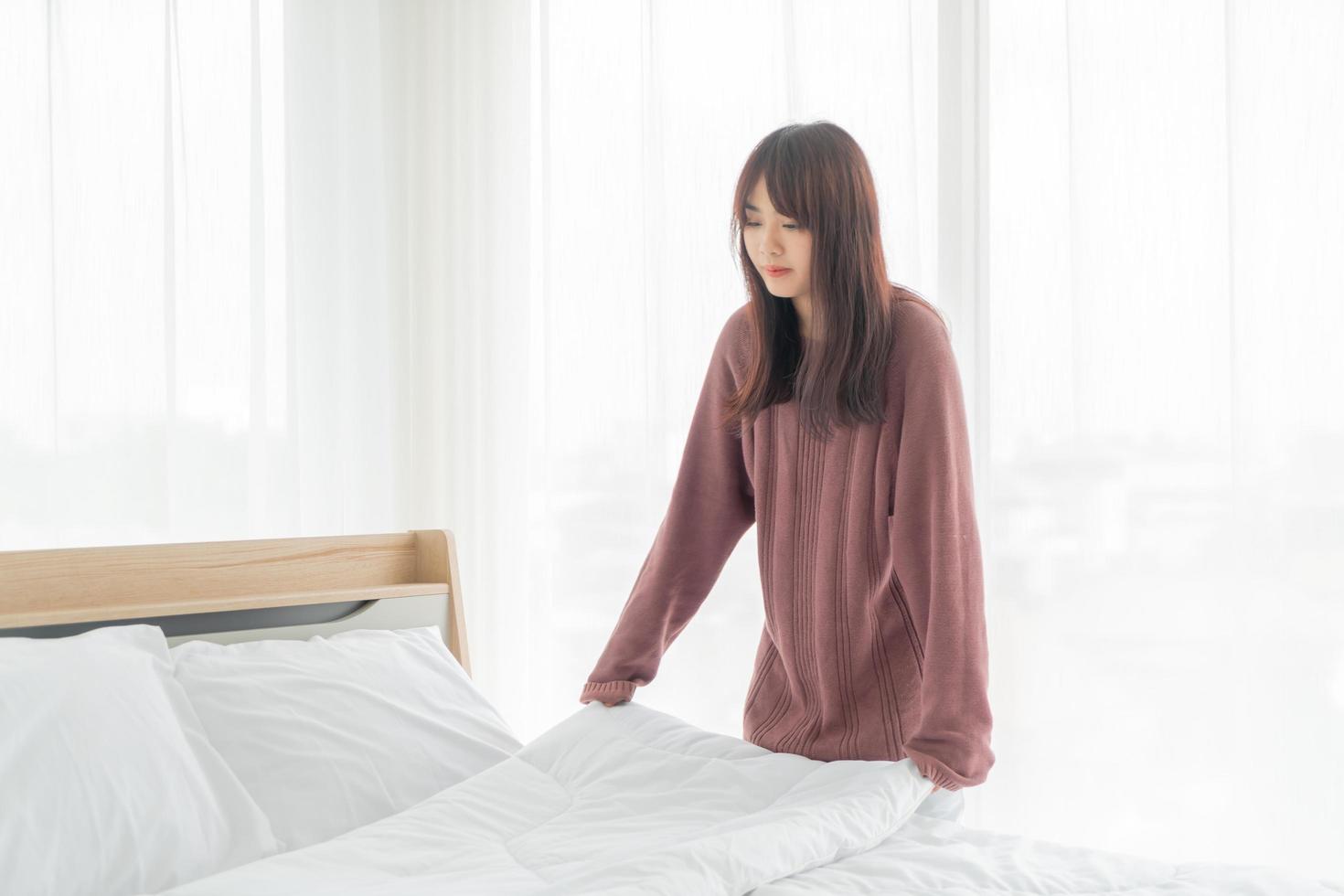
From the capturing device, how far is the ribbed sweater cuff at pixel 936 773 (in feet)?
3.70

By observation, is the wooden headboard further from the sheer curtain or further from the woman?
the sheer curtain

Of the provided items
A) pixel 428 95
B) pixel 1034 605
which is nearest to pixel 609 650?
pixel 1034 605

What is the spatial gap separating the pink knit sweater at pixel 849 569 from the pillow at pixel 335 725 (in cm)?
25

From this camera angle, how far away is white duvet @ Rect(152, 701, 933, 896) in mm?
972

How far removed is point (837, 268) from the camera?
1.28 m

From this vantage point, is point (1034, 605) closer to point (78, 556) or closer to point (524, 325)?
point (524, 325)

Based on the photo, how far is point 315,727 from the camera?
4.63 ft

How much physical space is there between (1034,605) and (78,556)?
4.78ft

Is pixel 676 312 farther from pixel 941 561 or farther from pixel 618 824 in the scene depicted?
pixel 618 824

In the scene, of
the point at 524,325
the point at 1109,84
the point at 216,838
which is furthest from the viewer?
the point at 524,325

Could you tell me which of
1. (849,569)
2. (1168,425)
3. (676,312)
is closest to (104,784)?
(849,569)

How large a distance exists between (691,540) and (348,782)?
1.81 feet

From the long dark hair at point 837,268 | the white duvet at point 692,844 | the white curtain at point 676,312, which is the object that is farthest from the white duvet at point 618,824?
the white curtain at point 676,312

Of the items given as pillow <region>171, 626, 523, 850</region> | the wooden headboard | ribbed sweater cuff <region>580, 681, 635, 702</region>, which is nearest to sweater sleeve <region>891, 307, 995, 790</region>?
ribbed sweater cuff <region>580, 681, 635, 702</region>
